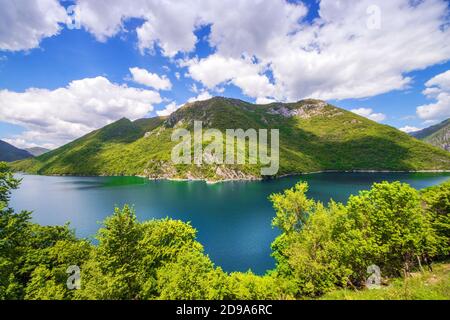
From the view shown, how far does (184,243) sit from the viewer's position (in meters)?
35.3

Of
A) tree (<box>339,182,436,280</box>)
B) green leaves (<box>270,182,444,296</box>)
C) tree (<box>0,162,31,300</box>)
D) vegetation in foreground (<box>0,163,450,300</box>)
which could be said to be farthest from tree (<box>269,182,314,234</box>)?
tree (<box>0,162,31,300</box>)

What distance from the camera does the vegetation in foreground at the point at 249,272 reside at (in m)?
23.3

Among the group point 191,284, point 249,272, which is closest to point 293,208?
point 249,272

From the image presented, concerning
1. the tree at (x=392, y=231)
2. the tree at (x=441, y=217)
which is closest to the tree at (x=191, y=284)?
the tree at (x=392, y=231)

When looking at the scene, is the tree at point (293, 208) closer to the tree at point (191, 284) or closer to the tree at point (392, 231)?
the tree at point (392, 231)

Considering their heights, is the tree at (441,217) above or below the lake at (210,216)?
above

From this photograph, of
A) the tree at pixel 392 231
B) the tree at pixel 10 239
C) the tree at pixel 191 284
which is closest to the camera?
the tree at pixel 191 284

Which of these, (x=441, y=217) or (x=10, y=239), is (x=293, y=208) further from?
(x=10, y=239)

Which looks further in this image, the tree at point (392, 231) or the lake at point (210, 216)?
the lake at point (210, 216)

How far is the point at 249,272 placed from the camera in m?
31.5

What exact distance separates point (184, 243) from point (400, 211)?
3048 centimetres
